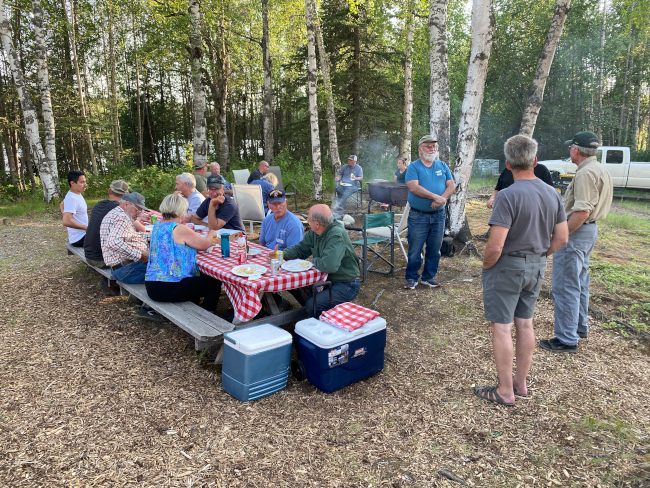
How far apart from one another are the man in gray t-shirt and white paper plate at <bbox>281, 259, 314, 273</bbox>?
1428 millimetres

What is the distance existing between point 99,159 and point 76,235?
20783 millimetres

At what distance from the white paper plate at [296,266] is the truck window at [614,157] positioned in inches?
575

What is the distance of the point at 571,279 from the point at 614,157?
13.3 metres

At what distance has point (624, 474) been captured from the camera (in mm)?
2143

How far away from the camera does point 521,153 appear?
2.52 meters

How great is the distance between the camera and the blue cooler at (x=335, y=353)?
280 centimetres

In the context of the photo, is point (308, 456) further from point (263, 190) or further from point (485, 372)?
point (263, 190)

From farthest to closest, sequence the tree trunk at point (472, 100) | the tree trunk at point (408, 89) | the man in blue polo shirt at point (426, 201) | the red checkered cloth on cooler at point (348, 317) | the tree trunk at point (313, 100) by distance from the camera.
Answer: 1. the tree trunk at point (408, 89)
2. the tree trunk at point (313, 100)
3. the tree trunk at point (472, 100)
4. the man in blue polo shirt at point (426, 201)
5. the red checkered cloth on cooler at point (348, 317)

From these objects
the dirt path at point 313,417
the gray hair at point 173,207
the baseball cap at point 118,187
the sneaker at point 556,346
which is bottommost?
the dirt path at point 313,417

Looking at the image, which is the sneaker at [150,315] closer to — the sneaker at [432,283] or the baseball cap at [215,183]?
the baseball cap at [215,183]

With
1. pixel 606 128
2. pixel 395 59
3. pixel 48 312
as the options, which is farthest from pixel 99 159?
pixel 606 128

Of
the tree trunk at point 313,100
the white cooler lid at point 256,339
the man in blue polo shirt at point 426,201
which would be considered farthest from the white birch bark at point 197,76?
the white cooler lid at point 256,339

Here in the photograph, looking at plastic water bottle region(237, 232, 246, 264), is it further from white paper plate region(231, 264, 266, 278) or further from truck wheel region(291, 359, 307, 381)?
truck wheel region(291, 359, 307, 381)

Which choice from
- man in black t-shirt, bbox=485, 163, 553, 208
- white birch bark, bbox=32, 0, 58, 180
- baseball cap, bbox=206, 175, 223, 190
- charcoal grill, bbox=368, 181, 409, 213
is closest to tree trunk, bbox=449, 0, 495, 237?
man in black t-shirt, bbox=485, 163, 553, 208
